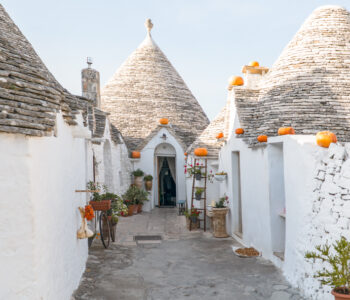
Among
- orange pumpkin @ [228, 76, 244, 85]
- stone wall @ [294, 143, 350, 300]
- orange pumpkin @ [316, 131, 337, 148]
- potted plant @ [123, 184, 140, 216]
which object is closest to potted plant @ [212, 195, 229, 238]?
orange pumpkin @ [228, 76, 244, 85]

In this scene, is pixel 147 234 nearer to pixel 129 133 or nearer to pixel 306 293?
pixel 306 293

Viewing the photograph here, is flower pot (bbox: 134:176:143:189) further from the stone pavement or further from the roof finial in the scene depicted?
the roof finial

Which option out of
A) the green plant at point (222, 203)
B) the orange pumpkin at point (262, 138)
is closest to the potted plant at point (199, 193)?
the green plant at point (222, 203)

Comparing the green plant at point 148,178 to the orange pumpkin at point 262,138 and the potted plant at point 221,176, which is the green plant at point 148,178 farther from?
the orange pumpkin at point 262,138

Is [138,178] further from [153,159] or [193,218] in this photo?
[193,218]

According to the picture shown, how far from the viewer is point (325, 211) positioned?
16.3 ft

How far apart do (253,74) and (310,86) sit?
7.60 ft

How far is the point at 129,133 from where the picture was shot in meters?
17.0

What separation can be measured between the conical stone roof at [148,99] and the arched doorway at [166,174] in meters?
0.89

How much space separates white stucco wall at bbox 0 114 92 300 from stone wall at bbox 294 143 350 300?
3728 mm

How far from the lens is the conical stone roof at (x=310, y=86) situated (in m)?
7.91

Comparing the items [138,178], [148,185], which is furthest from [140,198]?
[138,178]

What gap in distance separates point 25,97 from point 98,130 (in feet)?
26.9

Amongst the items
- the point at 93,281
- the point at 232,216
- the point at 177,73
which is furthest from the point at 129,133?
the point at 93,281
